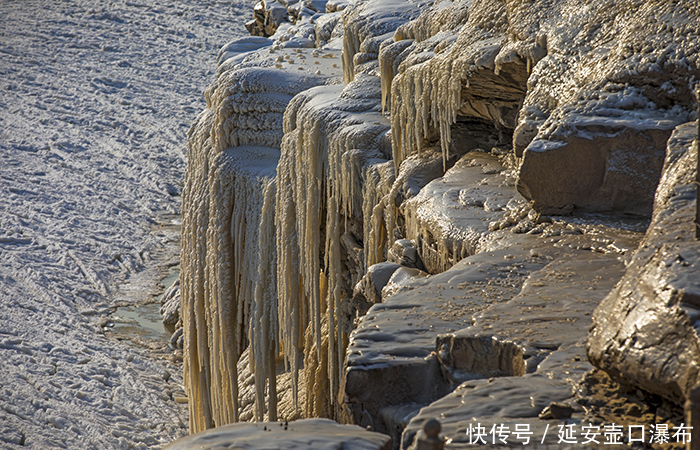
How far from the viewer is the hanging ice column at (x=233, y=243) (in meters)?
6.02

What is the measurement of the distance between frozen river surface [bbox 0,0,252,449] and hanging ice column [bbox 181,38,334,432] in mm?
1558

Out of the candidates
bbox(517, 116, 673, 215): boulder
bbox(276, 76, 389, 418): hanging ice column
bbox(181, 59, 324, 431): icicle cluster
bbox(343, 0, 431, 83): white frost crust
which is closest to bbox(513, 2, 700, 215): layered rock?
bbox(517, 116, 673, 215): boulder

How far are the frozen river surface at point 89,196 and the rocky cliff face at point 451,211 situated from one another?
173cm

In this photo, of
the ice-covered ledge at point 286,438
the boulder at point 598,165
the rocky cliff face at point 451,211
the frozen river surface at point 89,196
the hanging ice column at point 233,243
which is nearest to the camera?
the ice-covered ledge at point 286,438

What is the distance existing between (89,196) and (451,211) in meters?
11.2

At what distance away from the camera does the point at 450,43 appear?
4.86m

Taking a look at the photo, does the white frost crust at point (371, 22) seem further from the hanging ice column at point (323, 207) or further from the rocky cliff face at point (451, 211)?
the hanging ice column at point (323, 207)

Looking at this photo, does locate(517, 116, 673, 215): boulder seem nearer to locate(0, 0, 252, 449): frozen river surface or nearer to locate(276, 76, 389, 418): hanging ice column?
locate(276, 76, 389, 418): hanging ice column

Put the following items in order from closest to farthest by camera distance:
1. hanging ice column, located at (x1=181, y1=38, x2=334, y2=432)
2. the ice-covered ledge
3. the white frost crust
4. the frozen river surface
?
the ice-covered ledge
hanging ice column, located at (x1=181, y1=38, x2=334, y2=432)
the white frost crust
the frozen river surface

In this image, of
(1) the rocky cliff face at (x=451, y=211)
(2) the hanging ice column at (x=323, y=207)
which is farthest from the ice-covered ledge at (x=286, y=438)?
(2) the hanging ice column at (x=323, y=207)

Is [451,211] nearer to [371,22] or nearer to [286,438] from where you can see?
[286,438]

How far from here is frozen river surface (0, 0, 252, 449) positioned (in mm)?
7801

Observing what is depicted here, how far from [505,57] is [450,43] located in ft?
2.97

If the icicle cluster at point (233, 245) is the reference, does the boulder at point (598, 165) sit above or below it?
above
